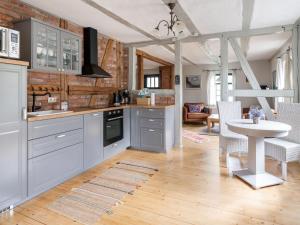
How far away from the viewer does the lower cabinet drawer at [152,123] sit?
4.08m

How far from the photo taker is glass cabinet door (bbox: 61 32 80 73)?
10.3ft

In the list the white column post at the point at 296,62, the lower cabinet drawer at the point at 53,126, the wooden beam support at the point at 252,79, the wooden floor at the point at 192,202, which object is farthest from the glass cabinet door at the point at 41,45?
the white column post at the point at 296,62

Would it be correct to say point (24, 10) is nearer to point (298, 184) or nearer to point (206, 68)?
point (298, 184)

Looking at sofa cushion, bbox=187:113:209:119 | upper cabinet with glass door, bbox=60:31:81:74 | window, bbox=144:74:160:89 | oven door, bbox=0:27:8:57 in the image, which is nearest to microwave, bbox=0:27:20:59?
oven door, bbox=0:27:8:57

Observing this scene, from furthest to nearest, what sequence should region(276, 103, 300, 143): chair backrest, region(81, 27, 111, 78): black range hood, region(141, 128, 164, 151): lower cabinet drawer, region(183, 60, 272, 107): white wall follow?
region(183, 60, 272, 107): white wall
region(141, 128, 164, 151): lower cabinet drawer
region(81, 27, 111, 78): black range hood
region(276, 103, 300, 143): chair backrest

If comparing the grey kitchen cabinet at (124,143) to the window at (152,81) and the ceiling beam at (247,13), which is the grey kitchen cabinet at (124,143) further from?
the window at (152,81)

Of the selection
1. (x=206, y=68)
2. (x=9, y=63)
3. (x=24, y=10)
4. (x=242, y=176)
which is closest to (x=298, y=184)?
(x=242, y=176)

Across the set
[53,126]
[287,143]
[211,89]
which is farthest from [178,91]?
[211,89]

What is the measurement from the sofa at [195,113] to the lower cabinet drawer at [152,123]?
11.8ft

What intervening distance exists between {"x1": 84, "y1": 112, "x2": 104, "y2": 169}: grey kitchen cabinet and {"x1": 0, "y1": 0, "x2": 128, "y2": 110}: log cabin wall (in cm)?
62

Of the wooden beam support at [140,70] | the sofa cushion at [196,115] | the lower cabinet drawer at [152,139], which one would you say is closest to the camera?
the lower cabinet drawer at [152,139]

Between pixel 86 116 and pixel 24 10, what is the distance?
165cm

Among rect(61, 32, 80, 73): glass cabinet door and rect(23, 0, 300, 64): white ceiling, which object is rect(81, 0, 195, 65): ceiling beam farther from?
rect(61, 32, 80, 73): glass cabinet door

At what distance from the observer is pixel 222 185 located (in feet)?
8.82
